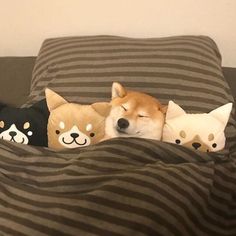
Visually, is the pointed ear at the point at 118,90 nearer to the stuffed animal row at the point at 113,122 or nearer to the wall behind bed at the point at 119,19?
the stuffed animal row at the point at 113,122

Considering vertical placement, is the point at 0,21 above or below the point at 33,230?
above

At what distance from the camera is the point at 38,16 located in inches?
57.1

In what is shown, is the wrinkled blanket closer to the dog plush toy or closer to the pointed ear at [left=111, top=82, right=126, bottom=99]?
the dog plush toy

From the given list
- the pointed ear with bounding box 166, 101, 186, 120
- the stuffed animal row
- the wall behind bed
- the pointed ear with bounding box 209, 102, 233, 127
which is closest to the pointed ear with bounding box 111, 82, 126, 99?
the stuffed animal row

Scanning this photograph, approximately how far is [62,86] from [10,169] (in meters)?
0.31

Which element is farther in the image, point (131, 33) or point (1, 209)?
point (131, 33)

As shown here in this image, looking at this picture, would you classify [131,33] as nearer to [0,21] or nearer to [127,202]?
[0,21]

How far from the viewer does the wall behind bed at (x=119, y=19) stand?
4.40ft

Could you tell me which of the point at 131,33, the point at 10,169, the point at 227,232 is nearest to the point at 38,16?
the point at 131,33

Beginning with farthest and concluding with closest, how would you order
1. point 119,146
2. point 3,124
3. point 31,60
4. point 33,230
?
point 31,60
point 3,124
point 119,146
point 33,230

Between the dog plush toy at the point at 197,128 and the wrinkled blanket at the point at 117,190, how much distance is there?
0.04 meters

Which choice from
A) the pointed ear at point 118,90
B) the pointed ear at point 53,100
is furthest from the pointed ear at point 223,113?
the pointed ear at point 53,100

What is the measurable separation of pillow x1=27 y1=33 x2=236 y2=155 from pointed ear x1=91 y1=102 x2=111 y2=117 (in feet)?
0.27

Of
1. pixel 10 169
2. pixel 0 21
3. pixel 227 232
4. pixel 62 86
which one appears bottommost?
pixel 227 232
